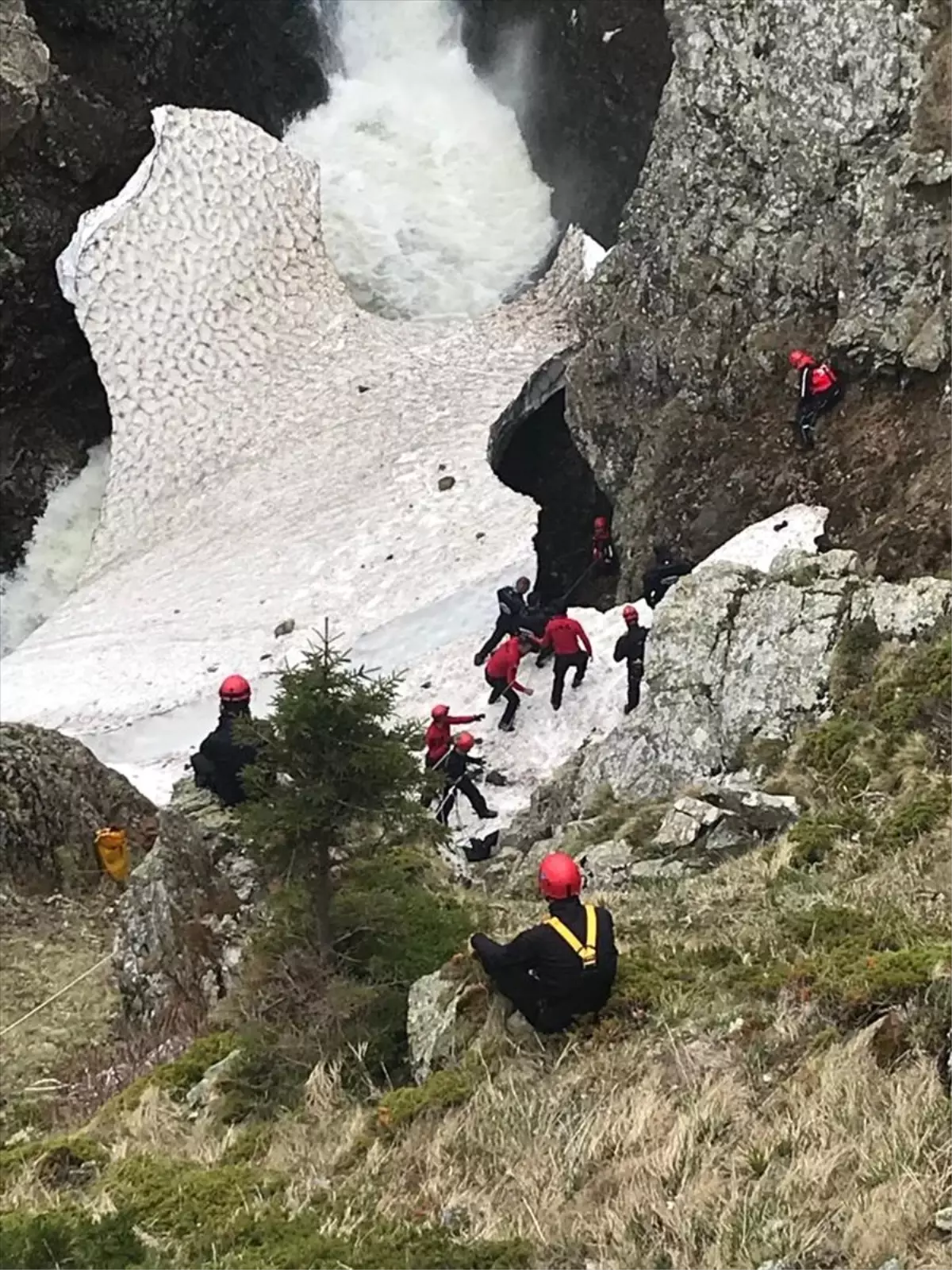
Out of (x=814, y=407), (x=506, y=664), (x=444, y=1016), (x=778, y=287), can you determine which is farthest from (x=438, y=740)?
(x=778, y=287)

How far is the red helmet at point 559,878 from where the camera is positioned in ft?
26.6

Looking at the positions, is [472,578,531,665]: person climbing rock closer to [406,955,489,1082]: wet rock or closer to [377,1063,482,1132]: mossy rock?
[406,955,489,1082]: wet rock

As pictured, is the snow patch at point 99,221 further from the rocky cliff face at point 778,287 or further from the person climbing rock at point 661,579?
the person climbing rock at point 661,579

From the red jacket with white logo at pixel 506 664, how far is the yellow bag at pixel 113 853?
18.0 feet

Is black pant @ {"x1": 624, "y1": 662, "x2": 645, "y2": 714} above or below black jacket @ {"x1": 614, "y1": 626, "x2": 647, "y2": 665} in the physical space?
below

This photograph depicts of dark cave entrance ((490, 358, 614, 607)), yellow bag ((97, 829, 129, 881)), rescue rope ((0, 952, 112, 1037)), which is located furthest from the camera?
dark cave entrance ((490, 358, 614, 607))

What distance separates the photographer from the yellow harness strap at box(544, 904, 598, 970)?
7895 mm

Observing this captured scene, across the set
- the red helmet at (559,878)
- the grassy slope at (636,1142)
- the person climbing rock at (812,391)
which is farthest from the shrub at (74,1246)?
the person climbing rock at (812,391)

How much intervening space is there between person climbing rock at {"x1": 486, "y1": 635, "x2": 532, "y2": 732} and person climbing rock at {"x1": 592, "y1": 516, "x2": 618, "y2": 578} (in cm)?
527

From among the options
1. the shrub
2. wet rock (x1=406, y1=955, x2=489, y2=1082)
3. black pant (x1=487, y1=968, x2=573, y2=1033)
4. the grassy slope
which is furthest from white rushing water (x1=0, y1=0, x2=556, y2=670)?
the shrub

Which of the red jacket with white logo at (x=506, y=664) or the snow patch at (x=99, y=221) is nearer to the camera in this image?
the red jacket with white logo at (x=506, y=664)

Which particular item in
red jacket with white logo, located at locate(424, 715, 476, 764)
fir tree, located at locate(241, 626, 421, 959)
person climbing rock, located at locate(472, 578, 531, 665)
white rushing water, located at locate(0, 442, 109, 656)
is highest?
white rushing water, located at locate(0, 442, 109, 656)

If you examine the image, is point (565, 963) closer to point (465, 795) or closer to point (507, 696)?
point (465, 795)

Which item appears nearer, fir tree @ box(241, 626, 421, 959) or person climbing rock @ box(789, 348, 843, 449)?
fir tree @ box(241, 626, 421, 959)
